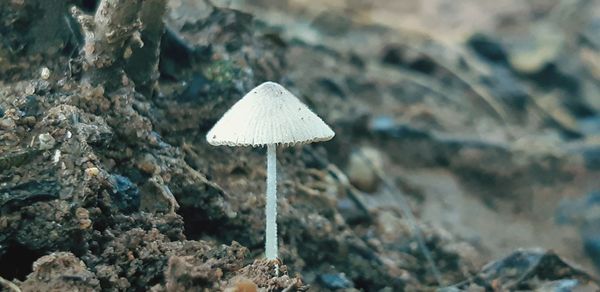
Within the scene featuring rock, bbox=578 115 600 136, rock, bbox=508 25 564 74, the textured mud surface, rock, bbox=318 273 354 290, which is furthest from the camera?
rock, bbox=508 25 564 74

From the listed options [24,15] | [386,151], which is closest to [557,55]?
[386,151]

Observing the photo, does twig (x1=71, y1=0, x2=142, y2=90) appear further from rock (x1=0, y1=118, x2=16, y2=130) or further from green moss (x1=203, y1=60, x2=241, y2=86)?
green moss (x1=203, y1=60, x2=241, y2=86)

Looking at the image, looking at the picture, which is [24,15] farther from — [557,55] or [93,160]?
[557,55]

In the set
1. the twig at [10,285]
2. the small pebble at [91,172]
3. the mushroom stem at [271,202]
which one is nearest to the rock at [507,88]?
the mushroom stem at [271,202]

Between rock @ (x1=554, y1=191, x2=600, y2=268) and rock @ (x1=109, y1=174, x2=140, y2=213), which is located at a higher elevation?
rock @ (x1=554, y1=191, x2=600, y2=268)

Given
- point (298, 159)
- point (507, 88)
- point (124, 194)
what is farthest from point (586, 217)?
point (124, 194)

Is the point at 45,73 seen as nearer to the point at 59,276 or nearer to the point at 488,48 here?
the point at 59,276

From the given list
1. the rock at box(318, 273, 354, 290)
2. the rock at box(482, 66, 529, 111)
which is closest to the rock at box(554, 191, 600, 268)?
the rock at box(482, 66, 529, 111)

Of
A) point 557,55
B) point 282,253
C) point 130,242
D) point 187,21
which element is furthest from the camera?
point 557,55
